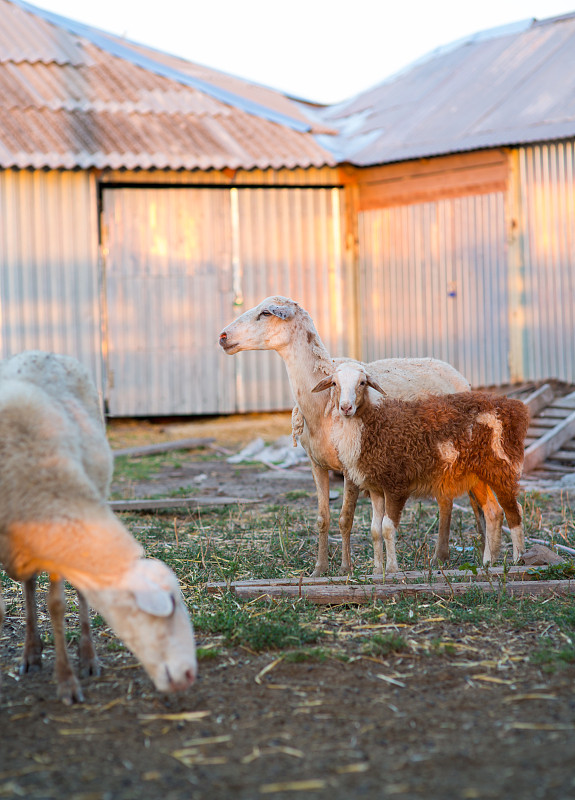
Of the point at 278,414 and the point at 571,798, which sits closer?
the point at 571,798

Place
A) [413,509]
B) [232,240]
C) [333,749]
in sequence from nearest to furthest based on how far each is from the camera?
[333,749]
[413,509]
[232,240]

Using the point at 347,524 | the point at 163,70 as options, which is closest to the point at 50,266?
the point at 163,70

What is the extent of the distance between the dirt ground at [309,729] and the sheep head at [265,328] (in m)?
2.76

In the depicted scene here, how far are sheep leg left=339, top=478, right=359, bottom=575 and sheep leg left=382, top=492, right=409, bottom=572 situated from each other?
1.02 feet

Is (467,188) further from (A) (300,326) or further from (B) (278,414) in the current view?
(A) (300,326)

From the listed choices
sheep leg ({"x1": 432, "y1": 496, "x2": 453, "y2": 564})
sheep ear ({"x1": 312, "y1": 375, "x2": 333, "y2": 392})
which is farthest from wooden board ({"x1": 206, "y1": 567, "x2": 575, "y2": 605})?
sheep ear ({"x1": 312, "y1": 375, "x2": 333, "y2": 392})

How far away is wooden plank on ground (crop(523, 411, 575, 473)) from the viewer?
1054 cm

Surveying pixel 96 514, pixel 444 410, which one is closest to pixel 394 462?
pixel 444 410

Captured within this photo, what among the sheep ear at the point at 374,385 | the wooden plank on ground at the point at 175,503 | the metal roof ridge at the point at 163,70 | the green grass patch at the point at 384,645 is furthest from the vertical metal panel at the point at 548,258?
the green grass patch at the point at 384,645

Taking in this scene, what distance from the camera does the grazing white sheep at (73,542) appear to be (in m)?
3.89

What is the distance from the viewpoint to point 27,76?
15.4 meters

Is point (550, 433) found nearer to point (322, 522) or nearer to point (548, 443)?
point (548, 443)

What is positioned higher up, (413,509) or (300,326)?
(300,326)

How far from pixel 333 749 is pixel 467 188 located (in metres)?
12.3
